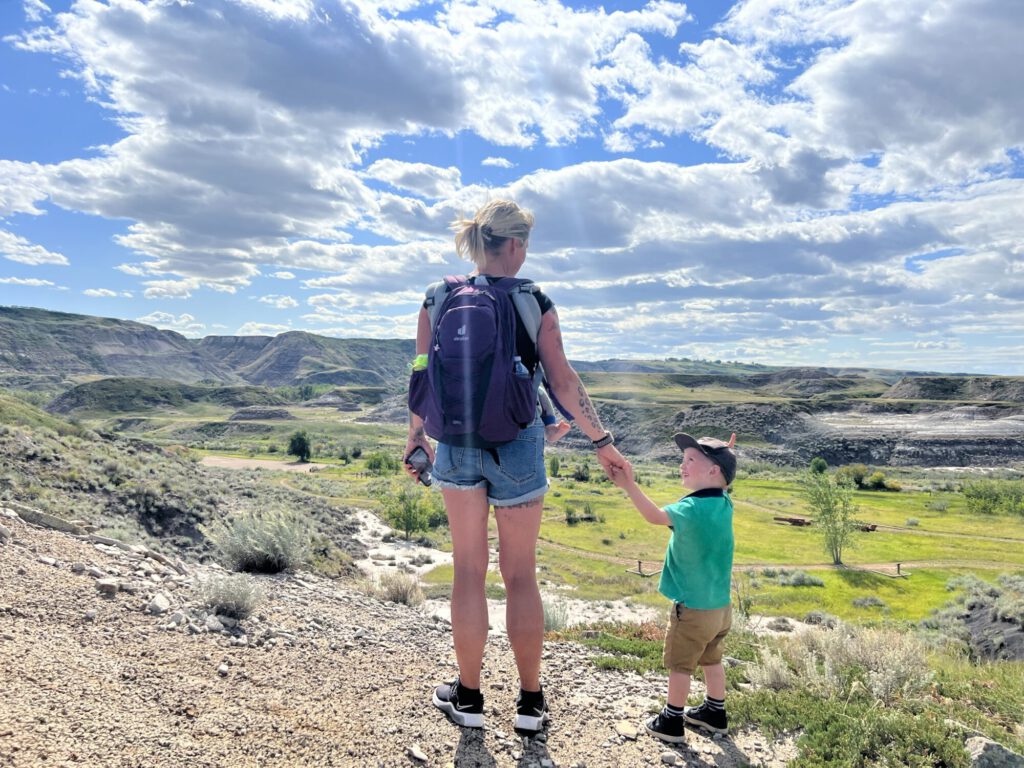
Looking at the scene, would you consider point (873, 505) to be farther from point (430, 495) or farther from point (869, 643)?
point (869, 643)

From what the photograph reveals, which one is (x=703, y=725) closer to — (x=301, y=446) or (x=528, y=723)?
(x=528, y=723)

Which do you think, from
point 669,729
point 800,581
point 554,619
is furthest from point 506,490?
point 800,581

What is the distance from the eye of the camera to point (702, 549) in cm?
348

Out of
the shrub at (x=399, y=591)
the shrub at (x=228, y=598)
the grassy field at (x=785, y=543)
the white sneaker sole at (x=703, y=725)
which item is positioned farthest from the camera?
the grassy field at (x=785, y=543)

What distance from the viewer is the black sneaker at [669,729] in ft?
11.6

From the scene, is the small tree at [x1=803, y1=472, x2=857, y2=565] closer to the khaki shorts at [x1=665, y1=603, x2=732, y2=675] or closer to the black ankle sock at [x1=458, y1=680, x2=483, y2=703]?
the khaki shorts at [x1=665, y1=603, x2=732, y2=675]

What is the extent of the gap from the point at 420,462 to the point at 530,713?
5.10 ft

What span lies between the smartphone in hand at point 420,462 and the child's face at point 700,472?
5.03 feet

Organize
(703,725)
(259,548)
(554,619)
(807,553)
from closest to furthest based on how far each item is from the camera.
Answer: (703,725) < (554,619) < (259,548) < (807,553)

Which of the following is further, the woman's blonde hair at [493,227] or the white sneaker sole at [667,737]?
the white sneaker sole at [667,737]

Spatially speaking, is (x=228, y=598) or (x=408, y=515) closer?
(x=228, y=598)

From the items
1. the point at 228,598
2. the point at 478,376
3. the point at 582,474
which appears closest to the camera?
the point at 478,376

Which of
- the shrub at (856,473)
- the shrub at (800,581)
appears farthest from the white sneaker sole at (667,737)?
the shrub at (856,473)

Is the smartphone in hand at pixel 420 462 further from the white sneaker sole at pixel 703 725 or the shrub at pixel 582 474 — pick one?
the shrub at pixel 582 474
